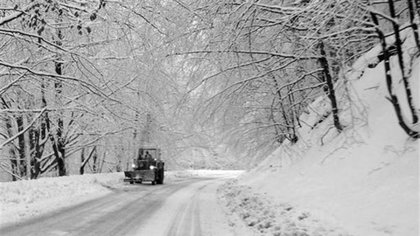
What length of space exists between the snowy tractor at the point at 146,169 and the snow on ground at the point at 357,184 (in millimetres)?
11946

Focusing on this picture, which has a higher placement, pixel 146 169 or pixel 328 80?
pixel 328 80

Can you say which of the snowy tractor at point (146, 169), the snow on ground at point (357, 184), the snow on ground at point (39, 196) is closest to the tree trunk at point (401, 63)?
the snow on ground at point (357, 184)

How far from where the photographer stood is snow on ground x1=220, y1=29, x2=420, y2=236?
20.9ft

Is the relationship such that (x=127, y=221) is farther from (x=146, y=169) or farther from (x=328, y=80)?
(x=146, y=169)

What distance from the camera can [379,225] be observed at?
5.99 metres

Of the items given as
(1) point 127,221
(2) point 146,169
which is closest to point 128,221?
(1) point 127,221

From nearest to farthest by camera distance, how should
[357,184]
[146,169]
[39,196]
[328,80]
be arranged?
[357,184]
[328,80]
[39,196]
[146,169]

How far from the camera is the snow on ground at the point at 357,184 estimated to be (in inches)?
251

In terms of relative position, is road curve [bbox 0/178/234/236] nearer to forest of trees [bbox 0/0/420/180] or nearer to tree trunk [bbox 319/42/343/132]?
forest of trees [bbox 0/0/420/180]

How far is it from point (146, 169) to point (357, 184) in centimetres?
1780

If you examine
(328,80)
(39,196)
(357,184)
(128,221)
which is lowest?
(128,221)

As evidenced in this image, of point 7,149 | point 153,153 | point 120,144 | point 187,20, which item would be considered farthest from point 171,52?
point 7,149

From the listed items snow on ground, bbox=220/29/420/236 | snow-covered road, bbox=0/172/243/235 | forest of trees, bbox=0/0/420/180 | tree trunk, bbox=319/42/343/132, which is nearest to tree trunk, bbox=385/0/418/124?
forest of trees, bbox=0/0/420/180

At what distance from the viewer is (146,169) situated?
971 inches
